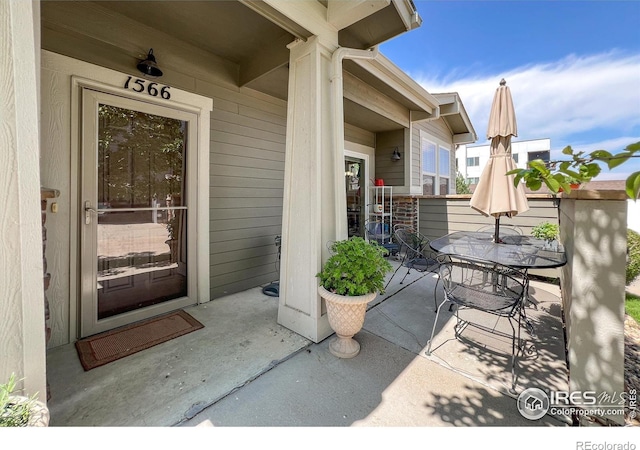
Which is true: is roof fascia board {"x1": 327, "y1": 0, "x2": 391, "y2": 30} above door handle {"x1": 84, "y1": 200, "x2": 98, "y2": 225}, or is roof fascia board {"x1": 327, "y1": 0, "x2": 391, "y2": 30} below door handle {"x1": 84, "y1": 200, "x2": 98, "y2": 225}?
above

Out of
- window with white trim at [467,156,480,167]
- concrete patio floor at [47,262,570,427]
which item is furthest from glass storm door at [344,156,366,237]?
window with white trim at [467,156,480,167]

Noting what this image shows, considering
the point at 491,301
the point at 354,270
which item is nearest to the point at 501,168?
the point at 491,301

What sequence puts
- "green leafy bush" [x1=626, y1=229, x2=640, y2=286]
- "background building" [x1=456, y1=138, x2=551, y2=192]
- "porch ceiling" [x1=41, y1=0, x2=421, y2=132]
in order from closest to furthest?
"porch ceiling" [x1=41, y1=0, x2=421, y2=132] → "green leafy bush" [x1=626, y1=229, x2=640, y2=286] → "background building" [x1=456, y1=138, x2=551, y2=192]

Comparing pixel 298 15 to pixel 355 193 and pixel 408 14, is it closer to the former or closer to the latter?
pixel 408 14

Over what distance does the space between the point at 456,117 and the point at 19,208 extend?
814 cm

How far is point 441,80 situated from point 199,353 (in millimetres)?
7450

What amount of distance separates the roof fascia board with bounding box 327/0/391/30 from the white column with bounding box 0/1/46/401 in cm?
211

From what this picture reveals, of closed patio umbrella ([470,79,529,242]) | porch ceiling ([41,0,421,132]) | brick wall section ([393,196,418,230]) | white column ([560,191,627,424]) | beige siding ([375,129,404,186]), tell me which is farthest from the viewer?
beige siding ([375,129,404,186])

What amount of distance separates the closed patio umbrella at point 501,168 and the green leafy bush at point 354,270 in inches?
57.7

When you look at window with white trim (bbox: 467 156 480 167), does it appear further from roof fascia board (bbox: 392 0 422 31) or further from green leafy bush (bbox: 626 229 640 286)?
roof fascia board (bbox: 392 0 422 31)

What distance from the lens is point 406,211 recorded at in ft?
18.7

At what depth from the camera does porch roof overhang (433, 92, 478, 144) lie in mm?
5805
